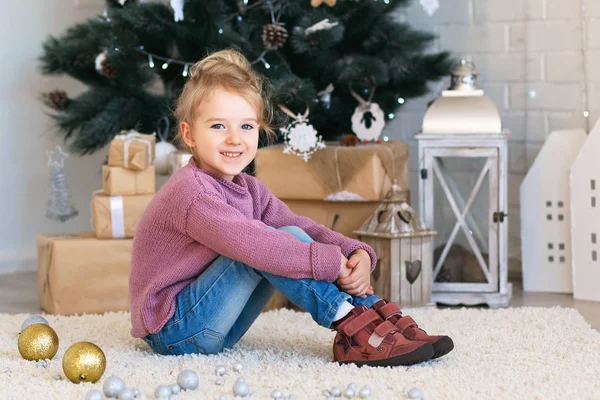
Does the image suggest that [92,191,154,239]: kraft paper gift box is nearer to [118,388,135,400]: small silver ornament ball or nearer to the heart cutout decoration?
the heart cutout decoration

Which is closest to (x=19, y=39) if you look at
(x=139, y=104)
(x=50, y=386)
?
(x=139, y=104)

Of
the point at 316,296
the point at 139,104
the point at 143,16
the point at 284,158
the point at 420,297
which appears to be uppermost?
the point at 143,16

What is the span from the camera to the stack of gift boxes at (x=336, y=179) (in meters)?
2.11

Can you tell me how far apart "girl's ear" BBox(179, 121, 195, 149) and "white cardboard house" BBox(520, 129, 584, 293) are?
3.74ft

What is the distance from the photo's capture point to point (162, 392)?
50.0 inches

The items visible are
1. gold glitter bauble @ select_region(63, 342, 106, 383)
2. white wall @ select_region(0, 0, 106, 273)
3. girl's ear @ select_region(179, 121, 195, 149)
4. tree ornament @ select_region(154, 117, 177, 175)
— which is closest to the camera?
gold glitter bauble @ select_region(63, 342, 106, 383)

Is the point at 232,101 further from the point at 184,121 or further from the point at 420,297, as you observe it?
the point at 420,297

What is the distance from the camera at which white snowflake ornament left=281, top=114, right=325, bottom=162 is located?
2.12 metres

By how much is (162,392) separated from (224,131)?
49cm

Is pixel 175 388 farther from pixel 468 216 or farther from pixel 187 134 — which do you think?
pixel 468 216

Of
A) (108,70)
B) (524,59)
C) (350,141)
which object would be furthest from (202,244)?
(524,59)

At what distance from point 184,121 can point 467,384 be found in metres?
0.69

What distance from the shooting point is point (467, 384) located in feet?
4.39

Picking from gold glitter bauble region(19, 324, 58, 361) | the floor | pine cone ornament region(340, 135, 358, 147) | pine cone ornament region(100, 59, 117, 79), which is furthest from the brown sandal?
pine cone ornament region(100, 59, 117, 79)
